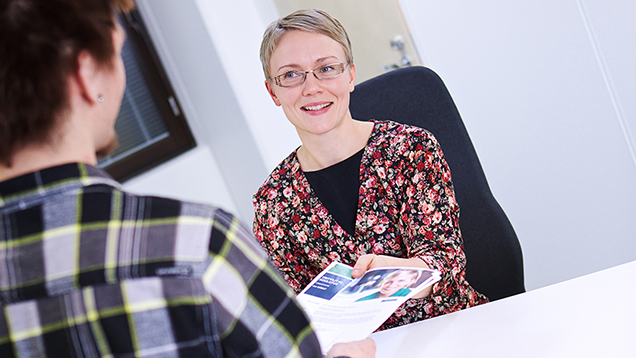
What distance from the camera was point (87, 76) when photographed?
0.51 metres

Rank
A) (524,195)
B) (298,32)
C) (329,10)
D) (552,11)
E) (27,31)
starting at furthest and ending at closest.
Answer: (329,10)
(524,195)
(552,11)
(298,32)
(27,31)

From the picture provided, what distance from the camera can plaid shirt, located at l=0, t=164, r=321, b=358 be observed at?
491mm

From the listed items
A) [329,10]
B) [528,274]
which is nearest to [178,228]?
[528,274]

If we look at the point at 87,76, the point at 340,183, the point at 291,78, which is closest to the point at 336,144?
the point at 340,183

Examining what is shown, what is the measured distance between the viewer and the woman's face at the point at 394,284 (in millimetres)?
919

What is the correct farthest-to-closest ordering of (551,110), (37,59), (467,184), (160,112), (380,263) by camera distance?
(160,112)
(551,110)
(467,184)
(380,263)
(37,59)

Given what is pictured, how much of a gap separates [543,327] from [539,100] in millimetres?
1315

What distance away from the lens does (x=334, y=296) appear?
97cm

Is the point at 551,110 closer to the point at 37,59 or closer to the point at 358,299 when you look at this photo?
the point at 358,299

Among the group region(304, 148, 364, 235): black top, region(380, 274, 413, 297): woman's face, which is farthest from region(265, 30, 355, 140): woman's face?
region(380, 274, 413, 297): woman's face

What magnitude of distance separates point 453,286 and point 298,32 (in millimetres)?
725

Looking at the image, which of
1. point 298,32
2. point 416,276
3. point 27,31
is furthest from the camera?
point 298,32

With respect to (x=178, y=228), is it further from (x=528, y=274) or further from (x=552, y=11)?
(x=528, y=274)

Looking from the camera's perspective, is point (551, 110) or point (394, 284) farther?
point (551, 110)
